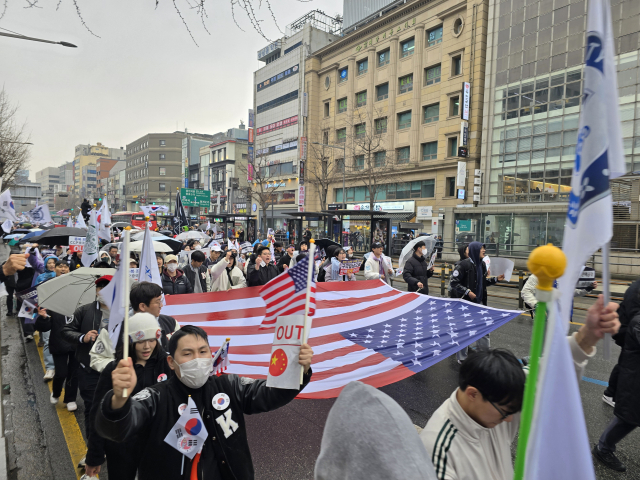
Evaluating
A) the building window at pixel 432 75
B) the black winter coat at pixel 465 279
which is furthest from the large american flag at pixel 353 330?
the building window at pixel 432 75

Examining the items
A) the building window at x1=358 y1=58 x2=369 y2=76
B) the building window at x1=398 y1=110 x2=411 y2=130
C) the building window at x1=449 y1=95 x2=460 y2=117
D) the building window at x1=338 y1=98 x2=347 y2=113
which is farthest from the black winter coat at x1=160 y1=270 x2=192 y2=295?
the building window at x1=338 y1=98 x2=347 y2=113

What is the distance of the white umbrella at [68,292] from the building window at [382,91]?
37792mm

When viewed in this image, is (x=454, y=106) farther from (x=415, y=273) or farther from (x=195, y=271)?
(x=195, y=271)

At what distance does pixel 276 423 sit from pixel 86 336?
230 centimetres


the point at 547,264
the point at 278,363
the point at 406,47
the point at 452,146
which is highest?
the point at 406,47

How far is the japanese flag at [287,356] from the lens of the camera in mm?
2232

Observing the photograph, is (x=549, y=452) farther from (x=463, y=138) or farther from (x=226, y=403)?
(x=463, y=138)

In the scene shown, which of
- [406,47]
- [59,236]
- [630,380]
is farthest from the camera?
[406,47]

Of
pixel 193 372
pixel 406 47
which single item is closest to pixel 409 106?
pixel 406 47

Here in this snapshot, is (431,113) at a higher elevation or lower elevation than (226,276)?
higher

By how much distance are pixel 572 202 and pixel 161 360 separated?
9.23 ft

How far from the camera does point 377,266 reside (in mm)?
8422

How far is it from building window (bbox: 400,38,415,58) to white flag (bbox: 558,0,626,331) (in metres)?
38.9

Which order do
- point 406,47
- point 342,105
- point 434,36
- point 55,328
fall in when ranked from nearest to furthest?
1. point 55,328
2. point 434,36
3. point 406,47
4. point 342,105
